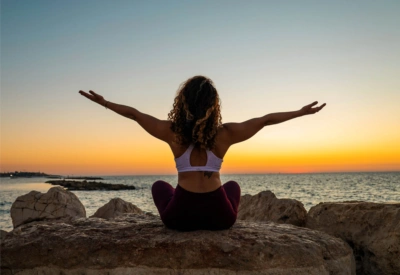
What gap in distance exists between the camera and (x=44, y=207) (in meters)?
10.7

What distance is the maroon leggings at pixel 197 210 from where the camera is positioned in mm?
4598

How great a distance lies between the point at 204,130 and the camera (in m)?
4.56

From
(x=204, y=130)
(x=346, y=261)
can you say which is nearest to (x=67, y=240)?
(x=204, y=130)

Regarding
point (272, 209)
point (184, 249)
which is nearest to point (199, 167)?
point (184, 249)

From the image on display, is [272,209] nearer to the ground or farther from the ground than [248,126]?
nearer to the ground

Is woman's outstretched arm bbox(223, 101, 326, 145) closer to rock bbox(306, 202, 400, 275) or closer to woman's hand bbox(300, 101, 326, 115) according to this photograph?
woman's hand bbox(300, 101, 326, 115)

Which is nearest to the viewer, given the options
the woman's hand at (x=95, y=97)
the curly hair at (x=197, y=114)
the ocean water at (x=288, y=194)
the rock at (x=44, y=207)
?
the curly hair at (x=197, y=114)

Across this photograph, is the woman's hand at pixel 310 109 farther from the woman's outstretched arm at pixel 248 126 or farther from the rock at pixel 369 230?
the rock at pixel 369 230

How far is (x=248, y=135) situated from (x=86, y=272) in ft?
8.06

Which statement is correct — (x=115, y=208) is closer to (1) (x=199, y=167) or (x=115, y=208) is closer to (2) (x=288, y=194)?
(1) (x=199, y=167)

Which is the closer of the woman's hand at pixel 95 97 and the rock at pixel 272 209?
the woman's hand at pixel 95 97

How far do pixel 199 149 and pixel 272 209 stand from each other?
11.9 ft

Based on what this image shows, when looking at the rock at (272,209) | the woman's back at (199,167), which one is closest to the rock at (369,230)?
the rock at (272,209)

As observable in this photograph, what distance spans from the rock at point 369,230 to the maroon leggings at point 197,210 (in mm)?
2275
